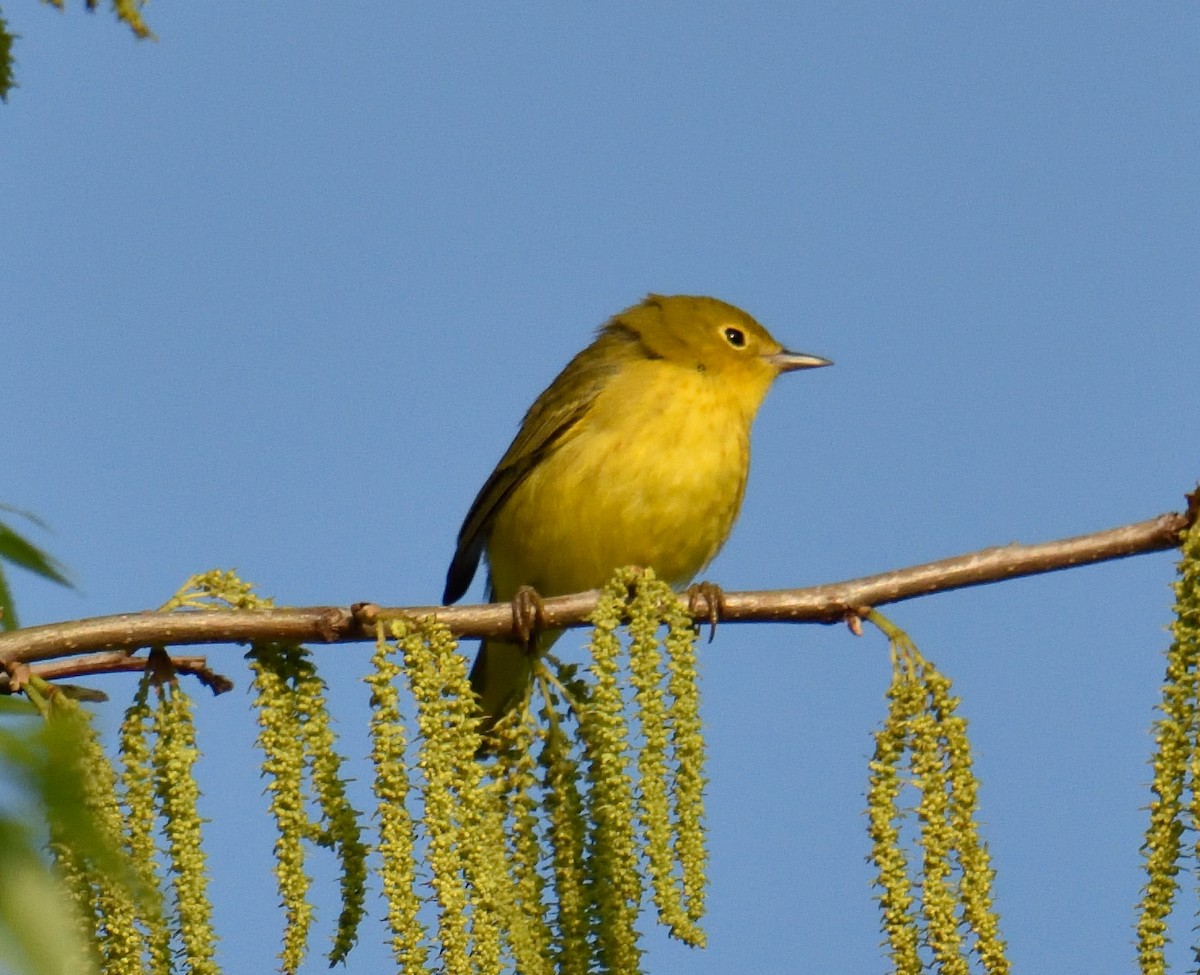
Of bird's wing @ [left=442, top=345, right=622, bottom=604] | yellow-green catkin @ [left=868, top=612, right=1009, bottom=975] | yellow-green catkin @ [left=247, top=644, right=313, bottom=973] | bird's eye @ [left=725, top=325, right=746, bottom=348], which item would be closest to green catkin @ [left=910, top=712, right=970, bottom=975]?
yellow-green catkin @ [left=868, top=612, right=1009, bottom=975]

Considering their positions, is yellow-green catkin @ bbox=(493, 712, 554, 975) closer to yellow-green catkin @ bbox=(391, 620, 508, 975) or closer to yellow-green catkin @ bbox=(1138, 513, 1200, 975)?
yellow-green catkin @ bbox=(391, 620, 508, 975)

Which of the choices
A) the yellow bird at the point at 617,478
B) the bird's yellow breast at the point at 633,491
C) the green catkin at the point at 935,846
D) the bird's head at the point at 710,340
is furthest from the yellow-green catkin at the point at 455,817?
the bird's head at the point at 710,340

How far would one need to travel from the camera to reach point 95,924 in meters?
2.68

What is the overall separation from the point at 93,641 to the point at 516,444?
346cm

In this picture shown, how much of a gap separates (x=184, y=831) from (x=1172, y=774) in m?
1.68

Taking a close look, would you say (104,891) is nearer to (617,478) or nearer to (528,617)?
(528,617)

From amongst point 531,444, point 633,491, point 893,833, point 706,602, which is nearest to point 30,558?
point 893,833

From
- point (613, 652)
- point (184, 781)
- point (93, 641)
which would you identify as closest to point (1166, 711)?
point (613, 652)

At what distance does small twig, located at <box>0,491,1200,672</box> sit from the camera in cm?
350

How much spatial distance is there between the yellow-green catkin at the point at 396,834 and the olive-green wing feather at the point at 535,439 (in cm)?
366

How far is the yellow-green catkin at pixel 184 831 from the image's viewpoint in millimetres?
2725

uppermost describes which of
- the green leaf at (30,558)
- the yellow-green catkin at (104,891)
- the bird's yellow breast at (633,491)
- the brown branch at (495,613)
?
the bird's yellow breast at (633,491)

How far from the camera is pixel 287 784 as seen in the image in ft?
9.87

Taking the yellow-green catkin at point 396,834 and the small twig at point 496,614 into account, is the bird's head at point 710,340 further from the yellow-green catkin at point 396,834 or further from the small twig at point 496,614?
the yellow-green catkin at point 396,834
